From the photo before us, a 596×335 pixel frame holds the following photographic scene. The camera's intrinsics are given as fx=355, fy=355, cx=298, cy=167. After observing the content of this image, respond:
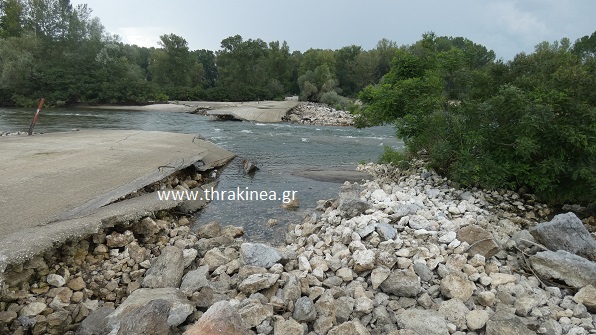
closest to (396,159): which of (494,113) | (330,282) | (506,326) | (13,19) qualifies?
(494,113)

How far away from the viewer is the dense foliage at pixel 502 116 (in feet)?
20.2

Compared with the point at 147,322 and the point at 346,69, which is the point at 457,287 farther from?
the point at 346,69

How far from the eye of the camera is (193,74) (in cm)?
5597

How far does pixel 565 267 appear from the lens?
4039 mm

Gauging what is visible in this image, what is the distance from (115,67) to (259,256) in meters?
45.2

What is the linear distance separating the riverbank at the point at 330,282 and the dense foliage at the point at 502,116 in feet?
4.93

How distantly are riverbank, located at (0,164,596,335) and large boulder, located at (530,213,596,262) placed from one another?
0.03 m

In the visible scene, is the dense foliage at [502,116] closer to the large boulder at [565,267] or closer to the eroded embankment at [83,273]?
the large boulder at [565,267]

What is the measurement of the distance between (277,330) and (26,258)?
9.02 ft

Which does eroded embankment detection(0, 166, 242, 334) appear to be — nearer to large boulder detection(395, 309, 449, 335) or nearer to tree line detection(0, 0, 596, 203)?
large boulder detection(395, 309, 449, 335)

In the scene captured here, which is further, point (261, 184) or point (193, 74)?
point (193, 74)

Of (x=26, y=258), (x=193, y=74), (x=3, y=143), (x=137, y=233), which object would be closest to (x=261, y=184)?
(x=137, y=233)

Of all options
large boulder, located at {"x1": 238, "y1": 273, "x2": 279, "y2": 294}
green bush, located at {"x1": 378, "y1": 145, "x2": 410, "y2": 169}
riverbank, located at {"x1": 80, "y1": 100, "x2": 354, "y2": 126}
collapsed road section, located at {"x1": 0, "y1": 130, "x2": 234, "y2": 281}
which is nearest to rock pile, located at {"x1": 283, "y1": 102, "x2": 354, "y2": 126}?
riverbank, located at {"x1": 80, "y1": 100, "x2": 354, "y2": 126}

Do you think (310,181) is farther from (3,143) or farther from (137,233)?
(3,143)
